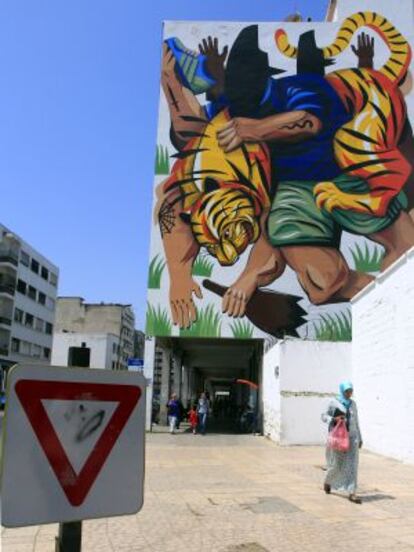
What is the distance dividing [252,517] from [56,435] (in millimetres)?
5981

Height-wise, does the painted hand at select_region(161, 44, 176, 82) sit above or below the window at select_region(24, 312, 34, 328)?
above

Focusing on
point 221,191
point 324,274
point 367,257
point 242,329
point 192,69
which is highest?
point 192,69

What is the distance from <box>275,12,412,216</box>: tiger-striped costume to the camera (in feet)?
102

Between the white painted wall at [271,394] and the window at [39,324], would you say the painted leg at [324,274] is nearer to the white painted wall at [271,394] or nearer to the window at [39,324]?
the white painted wall at [271,394]

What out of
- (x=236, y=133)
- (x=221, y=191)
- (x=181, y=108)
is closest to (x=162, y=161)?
(x=181, y=108)

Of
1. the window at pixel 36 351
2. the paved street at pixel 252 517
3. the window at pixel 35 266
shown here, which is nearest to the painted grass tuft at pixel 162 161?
the paved street at pixel 252 517

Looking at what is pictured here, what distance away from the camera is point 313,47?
32844mm

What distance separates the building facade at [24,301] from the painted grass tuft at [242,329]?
4131 centimetres

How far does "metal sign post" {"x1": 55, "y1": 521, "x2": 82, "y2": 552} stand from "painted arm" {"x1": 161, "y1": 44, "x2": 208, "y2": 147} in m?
30.0

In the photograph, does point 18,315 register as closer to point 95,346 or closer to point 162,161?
point 95,346

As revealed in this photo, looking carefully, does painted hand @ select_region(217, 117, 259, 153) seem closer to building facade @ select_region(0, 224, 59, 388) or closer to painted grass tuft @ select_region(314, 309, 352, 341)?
painted grass tuft @ select_region(314, 309, 352, 341)

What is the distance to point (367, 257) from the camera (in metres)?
30.7

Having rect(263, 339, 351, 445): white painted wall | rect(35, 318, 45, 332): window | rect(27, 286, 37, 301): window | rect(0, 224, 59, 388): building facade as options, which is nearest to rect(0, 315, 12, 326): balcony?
rect(0, 224, 59, 388): building facade

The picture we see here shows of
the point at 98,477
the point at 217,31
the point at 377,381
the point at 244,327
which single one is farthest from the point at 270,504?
the point at 217,31
